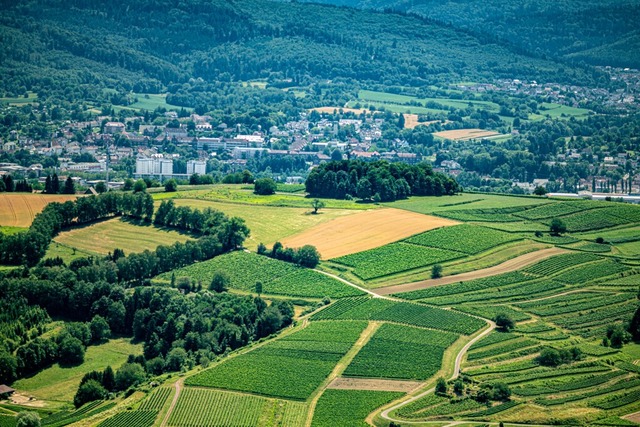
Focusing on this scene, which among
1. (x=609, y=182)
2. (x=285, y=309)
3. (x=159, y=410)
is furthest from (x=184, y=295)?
(x=609, y=182)

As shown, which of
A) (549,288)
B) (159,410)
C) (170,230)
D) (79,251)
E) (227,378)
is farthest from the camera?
(170,230)

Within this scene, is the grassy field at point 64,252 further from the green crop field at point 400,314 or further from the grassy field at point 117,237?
the green crop field at point 400,314

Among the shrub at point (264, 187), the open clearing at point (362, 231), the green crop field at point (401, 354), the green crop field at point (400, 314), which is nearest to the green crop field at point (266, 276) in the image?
the green crop field at point (400, 314)

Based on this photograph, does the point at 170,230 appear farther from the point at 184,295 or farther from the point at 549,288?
the point at 549,288

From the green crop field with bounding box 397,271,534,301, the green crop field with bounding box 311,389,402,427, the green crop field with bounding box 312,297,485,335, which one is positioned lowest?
the green crop field with bounding box 311,389,402,427

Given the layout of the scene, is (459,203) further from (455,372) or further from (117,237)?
(455,372)

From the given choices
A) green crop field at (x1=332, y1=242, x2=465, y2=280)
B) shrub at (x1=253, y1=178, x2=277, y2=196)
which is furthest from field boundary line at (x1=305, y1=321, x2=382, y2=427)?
shrub at (x1=253, y1=178, x2=277, y2=196)

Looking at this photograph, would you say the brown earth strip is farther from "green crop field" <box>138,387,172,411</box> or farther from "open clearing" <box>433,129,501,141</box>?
"open clearing" <box>433,129,501,141</box>
